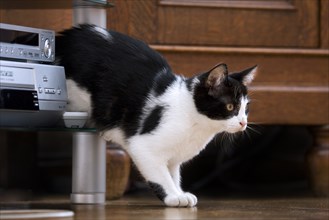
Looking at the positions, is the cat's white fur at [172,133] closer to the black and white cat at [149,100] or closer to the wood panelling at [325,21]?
the black and white cat at [149,100]

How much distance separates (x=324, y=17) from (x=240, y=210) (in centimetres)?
58

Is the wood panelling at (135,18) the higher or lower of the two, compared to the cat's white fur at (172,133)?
higher

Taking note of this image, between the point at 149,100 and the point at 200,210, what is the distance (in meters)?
0.21

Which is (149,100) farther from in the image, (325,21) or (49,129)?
(325,21)

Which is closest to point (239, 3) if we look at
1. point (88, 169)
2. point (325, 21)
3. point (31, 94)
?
point (325, 21)

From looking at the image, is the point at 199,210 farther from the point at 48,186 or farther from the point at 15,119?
the point at 48,186

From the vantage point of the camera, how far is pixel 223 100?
4.29 feet

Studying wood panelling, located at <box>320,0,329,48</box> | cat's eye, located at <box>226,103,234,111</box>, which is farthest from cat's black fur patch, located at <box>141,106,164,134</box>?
wood panelling, located at <box>320,0,329,48</box>

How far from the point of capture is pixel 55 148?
7.06 feet

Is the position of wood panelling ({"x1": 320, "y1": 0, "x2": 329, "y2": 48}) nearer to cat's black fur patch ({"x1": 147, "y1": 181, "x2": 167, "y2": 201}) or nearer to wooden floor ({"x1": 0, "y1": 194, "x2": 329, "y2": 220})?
wooden floor ({"x1": 0, "y1": 194, "x2": 329, "y2": 220})

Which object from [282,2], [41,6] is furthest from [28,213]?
[282,2]

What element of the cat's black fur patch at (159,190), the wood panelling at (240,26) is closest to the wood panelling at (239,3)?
the wood panelling at (240,26)

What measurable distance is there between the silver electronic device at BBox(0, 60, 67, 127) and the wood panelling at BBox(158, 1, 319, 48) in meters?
0.37

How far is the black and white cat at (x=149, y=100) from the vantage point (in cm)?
132
